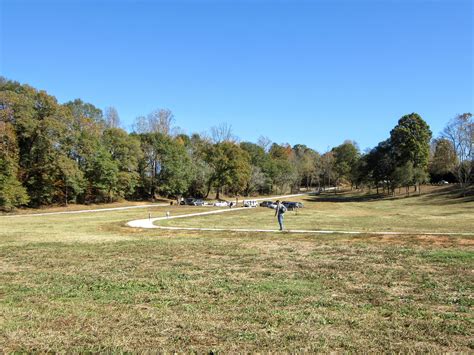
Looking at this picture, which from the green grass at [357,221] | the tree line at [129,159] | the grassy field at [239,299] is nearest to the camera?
the grassy field at [239,299]

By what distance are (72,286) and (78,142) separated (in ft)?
167

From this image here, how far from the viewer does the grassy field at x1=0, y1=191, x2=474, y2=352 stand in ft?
17.4

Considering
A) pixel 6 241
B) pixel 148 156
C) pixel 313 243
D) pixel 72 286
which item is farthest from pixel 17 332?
pixel 148 156

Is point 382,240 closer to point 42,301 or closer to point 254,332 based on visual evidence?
point 254,332

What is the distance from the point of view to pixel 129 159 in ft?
205

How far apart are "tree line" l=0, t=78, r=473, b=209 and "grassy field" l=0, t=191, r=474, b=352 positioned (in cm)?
3956

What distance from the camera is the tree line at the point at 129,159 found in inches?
1898

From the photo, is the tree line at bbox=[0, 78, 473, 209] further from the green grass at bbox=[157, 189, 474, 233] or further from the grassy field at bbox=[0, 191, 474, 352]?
the grassy field at bbox=[0, 191, 474, 352]

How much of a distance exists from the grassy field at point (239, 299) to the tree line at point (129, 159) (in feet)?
130

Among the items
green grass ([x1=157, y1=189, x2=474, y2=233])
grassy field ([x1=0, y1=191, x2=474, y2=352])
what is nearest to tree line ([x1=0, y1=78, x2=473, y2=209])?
green grass ([x1=157, y1=189, x2=474, y2=233])

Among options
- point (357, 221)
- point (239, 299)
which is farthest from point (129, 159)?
point (239, 299)

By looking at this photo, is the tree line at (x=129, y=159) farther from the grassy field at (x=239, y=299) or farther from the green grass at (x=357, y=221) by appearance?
the grassy field at (x=239, y=299)

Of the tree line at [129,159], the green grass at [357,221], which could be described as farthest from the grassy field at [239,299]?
the tree line at [129,159]

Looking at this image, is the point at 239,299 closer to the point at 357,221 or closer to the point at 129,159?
the point at 357,221
